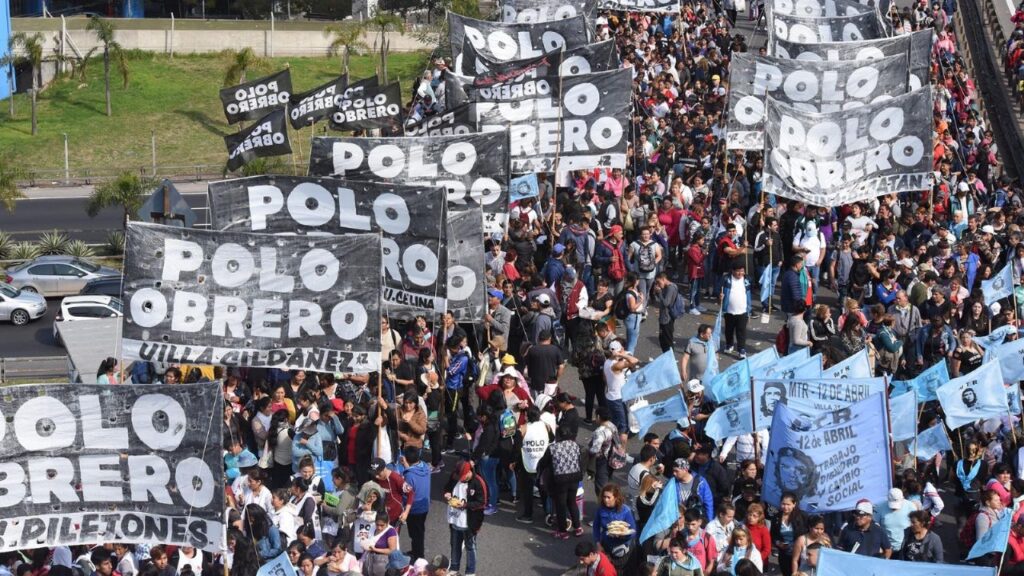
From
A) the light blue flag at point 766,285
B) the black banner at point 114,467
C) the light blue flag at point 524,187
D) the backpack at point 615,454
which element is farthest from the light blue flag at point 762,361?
the light blue flag at point 524,187

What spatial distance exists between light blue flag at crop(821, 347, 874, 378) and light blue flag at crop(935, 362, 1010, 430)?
86 centimetres

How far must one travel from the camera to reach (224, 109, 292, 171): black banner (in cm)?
2847

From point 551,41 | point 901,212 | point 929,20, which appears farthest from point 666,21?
point 901,212

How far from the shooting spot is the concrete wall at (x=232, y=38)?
66312mm

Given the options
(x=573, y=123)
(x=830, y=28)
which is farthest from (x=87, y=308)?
(x=830, y=28)

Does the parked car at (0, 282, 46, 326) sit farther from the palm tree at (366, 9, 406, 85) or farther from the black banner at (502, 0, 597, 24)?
the palm tree at (366, 9, 406, 85)

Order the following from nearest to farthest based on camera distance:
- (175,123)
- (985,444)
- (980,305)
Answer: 1. (985,444)
2. (980,305)
3. (175,123)

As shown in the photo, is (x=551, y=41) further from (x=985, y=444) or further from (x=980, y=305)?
(x=985, y=444)

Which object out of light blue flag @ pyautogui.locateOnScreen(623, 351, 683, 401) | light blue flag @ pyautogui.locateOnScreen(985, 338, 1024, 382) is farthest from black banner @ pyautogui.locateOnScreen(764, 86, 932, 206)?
light blue flag @ pyautogui.locateOnScreen(623, 351, 683, 401)

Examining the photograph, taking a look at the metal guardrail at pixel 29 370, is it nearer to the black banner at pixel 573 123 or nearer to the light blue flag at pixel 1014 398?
the black banner at pixel 573 123

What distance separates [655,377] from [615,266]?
5.58 metres

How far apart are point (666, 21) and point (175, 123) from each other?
2159cm

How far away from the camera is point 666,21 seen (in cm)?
4494

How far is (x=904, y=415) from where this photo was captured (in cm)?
1789
